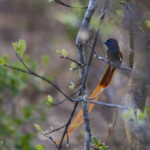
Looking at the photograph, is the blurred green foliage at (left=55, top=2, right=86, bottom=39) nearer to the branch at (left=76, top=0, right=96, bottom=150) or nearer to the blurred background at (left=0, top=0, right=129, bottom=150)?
the blurred background at (left=0, top=0, right=129, bottom=150)

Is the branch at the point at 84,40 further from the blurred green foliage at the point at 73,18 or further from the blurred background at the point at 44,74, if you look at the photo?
the blurred background at the point at 44,74

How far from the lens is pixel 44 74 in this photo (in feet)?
21.5

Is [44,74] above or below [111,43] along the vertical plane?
below

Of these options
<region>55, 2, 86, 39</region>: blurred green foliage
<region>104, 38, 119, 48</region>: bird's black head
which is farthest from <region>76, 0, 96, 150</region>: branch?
<region>104, 38, 119, 48</region>: bird's black head

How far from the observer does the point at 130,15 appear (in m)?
2.10

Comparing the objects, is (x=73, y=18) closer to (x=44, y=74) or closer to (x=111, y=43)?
(x=111, y=43)

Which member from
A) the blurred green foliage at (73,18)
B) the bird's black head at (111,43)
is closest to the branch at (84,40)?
the blurred green foliage at (73,18)

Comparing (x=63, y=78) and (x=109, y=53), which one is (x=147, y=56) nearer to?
(x=109, y=53)

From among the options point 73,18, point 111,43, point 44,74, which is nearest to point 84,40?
point 111,43

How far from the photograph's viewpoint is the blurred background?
3857 mm

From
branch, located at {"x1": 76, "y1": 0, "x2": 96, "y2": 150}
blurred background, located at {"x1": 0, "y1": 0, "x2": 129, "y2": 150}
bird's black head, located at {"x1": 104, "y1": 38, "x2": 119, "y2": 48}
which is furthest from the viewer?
blurred background, located at {"x1": 0, "y1": 0, "x2": 129, "y2": 150}

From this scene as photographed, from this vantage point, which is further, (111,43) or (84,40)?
(111,43)

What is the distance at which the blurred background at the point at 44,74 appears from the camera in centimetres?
386

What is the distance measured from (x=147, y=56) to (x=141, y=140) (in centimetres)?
73
